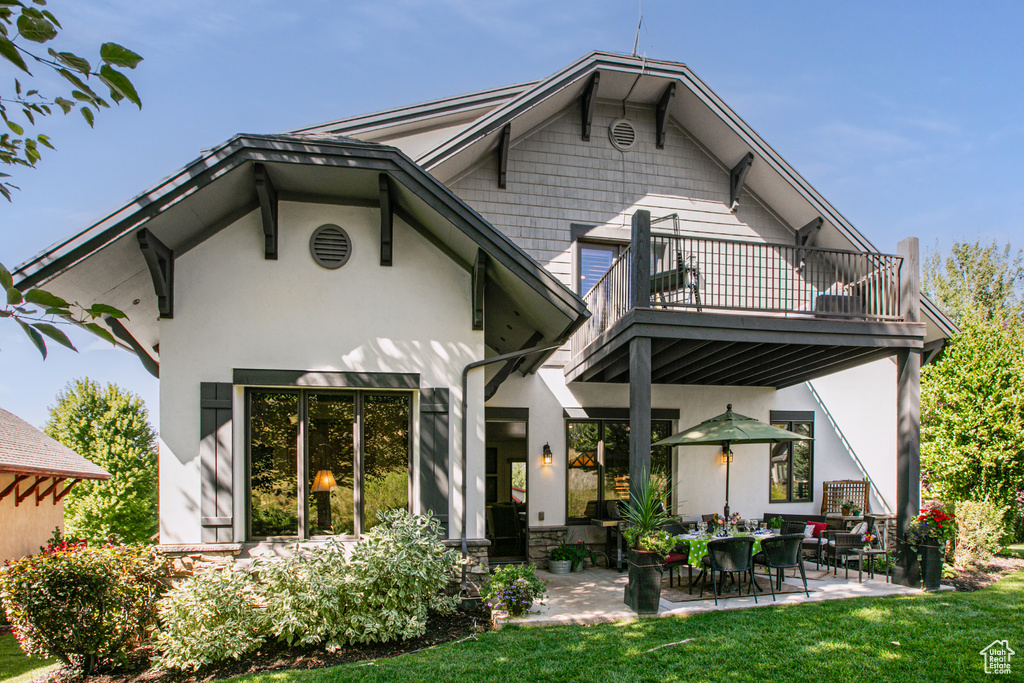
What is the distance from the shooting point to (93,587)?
5453 mm

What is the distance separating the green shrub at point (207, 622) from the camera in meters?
5.37

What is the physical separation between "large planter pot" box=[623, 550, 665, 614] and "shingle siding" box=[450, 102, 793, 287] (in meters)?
5.33

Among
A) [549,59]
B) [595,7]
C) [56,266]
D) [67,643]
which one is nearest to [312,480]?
[67,643]

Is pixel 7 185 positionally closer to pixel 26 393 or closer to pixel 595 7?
pixel 595 7

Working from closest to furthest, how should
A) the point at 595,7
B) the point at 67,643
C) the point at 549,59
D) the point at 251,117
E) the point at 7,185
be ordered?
the point at 7,185
the point at 67,643
the point at 595,7
the point at 549,59
the point at 251,117

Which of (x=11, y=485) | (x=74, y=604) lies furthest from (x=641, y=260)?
(x=11, y=485)

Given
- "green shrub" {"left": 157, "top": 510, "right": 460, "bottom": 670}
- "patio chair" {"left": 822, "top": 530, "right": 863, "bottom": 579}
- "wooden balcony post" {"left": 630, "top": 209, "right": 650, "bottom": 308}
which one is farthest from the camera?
"patio chair" {"left": 822, "top": 530, "right": 863, "bottom": 579}

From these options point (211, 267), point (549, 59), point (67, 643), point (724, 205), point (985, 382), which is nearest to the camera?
point (67, 643)

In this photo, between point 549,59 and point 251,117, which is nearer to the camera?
point 549,59

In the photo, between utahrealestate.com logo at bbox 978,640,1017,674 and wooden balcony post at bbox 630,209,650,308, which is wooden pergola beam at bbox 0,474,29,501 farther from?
utahrealestate.com logo at bbox 978,640,1017,674

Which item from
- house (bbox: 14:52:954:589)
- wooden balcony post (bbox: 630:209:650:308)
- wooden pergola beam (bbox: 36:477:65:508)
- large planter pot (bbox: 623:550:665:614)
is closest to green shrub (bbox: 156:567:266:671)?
house (bbox: 14:52:954:589)

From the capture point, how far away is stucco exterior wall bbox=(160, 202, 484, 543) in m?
6.43

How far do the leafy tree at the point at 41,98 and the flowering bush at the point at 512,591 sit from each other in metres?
5.32

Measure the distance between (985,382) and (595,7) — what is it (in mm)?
13022
